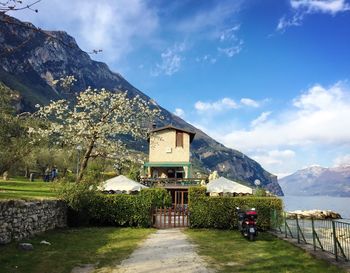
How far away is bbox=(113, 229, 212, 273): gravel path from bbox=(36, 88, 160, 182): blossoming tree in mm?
14320

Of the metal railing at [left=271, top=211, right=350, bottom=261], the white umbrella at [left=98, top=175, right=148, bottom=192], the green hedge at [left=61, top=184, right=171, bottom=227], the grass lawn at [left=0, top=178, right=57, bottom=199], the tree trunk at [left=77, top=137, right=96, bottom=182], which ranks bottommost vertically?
the metal railing at [left=271, top=211, right=350, bottom=261]

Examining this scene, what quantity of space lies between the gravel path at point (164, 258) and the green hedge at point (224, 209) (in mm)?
4954

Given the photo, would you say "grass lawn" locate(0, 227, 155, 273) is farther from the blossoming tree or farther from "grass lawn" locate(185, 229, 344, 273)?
the blossoming tree

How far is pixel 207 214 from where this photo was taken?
→ 942 inches

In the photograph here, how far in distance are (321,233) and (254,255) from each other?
2.74m

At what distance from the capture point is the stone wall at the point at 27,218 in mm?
14818

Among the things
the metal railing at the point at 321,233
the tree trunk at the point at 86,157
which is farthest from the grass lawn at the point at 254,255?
the tree trunk at the point at 86,157

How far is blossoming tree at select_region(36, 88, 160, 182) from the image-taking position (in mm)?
31523

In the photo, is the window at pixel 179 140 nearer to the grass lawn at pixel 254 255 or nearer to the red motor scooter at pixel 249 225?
the grass lawn at pixel 254 255

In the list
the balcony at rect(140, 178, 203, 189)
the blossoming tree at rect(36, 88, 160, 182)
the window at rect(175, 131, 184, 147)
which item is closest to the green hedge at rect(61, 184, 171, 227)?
the blossoming tree at rect(36, 88, 160, 182)

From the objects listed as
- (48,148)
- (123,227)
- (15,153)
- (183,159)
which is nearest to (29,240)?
(123,227)

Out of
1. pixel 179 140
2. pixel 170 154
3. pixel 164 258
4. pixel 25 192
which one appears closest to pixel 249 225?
pixel 164 258

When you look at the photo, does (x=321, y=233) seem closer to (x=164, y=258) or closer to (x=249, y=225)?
(x=249, y=225)

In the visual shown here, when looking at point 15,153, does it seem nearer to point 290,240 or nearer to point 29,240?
point 29,240
